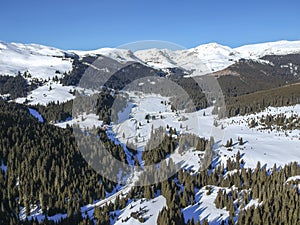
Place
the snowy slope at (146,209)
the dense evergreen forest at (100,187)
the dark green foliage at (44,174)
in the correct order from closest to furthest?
the dense evergreen forest at (100,187) → the snowy slope at (146,209) → the dark green foliage at (44,174)

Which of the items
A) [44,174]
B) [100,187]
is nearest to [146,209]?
[100,187]

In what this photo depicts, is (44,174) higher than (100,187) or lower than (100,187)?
higher

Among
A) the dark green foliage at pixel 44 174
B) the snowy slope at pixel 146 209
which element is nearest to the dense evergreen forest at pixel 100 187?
the dark green foliage at pixel 44 174

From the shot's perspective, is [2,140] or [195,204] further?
[2,140]

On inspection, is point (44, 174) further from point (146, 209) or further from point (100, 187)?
point (146, 209)

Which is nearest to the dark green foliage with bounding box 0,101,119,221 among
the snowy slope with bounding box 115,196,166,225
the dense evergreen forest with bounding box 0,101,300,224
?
the dense evergreen forest with bounding box 0,101,300,224

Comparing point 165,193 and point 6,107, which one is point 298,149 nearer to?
point 165,193

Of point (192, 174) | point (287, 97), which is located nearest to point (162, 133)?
point (192, 174)

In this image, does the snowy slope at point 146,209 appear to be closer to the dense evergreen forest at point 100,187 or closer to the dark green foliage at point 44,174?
the dense evergreen forest at point 100,187

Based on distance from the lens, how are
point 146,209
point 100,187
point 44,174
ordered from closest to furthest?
point 146,209 → point 100,187 → point 44,174

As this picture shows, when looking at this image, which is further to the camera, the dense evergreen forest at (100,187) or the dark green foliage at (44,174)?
the dark green foliage at (44,174)

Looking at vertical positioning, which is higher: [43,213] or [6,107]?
[6,107]
